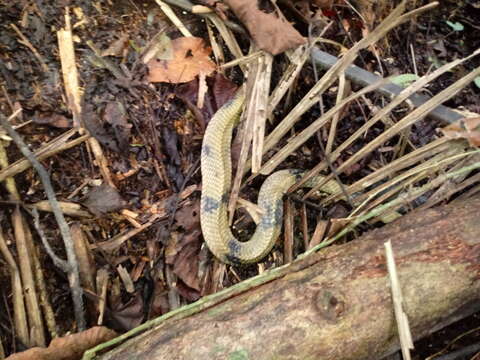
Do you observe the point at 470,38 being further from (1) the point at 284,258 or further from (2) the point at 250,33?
(1) the point at 284,258

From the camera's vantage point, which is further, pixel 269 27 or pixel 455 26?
pixel 455 26

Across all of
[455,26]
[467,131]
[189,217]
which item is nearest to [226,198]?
[189,217]

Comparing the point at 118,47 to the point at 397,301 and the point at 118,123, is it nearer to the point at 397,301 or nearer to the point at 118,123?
the point at 118,123

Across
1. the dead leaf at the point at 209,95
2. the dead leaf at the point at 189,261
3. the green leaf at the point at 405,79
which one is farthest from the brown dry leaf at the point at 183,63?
the green leaf at the point at 405,79

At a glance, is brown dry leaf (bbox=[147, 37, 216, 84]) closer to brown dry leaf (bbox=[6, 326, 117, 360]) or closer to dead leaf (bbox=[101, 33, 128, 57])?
dead leaf (bbox=[101, 33, 128, 57])

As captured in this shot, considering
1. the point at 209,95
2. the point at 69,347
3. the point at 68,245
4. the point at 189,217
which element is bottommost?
the point at 69,347

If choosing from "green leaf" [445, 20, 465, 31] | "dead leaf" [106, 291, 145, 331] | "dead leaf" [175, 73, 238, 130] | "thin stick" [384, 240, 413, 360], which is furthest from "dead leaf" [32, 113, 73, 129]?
"green leaf" [445, 20, 465, 31]
